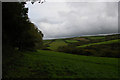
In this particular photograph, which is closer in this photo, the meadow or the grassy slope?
the grassy slope

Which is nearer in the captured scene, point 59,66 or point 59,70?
point 59,70

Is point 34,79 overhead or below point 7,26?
below

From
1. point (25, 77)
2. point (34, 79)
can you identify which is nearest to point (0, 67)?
point (25, 77)

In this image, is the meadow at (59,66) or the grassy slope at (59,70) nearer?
the grassy slope at (59,70)

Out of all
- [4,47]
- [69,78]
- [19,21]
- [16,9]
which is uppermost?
[16,9]

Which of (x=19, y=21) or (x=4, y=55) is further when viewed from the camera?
(x=19, y=21)

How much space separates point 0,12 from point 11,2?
5.97ft

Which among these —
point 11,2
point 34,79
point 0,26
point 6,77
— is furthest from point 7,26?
point 34,79

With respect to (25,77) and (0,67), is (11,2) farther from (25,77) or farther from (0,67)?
(25,77)

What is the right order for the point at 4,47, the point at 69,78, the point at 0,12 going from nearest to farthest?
the point at 69,78, the point at 0,12, the point at 4,47

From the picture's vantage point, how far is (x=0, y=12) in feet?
33.2

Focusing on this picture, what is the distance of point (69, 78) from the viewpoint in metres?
8.97

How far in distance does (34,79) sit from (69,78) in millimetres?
3394

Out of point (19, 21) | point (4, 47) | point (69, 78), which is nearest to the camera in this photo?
point (69, 78)
